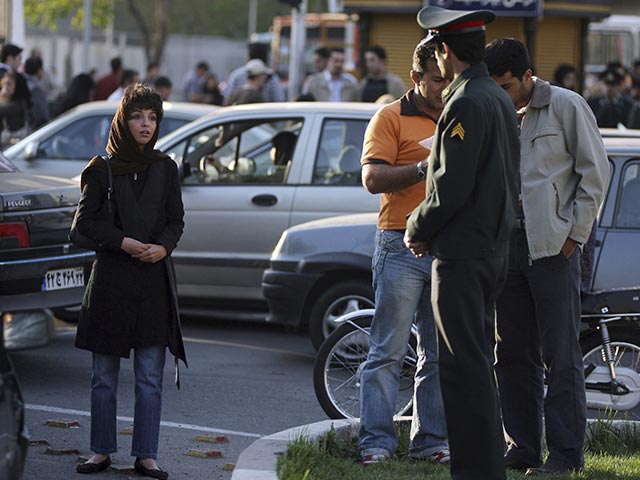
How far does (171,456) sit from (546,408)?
1.99 metres

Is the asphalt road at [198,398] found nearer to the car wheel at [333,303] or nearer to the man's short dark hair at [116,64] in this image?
the car wheel at [333,303]

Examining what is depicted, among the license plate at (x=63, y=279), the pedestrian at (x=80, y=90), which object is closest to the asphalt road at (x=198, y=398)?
the license plate at (x=63, y=279)

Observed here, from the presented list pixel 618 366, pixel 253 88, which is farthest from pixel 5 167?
pixel 253 88

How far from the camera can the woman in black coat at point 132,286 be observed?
230 inches

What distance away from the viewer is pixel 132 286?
588 centimetres

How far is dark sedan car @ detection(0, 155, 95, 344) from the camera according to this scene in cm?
775

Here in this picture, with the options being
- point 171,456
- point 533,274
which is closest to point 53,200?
point 171,456

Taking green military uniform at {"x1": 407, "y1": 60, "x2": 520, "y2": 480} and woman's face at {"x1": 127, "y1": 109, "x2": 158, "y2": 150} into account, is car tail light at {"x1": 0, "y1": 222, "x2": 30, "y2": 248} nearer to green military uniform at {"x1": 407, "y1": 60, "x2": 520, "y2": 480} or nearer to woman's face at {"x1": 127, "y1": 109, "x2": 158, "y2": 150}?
Result: woman's face at {"x1": 127, "y1": 109, "x2": 158, "y2": 150}

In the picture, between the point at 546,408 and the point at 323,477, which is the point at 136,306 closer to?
the point at 323,477

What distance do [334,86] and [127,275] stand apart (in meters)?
10.2

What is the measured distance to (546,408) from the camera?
5.60m

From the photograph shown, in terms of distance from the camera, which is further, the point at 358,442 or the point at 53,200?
the point at 53,200

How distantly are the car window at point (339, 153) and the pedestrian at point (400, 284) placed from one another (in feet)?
12.7

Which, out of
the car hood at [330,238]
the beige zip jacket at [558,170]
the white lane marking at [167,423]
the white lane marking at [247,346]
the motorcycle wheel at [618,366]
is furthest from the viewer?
the white lane marking at [247,346]
